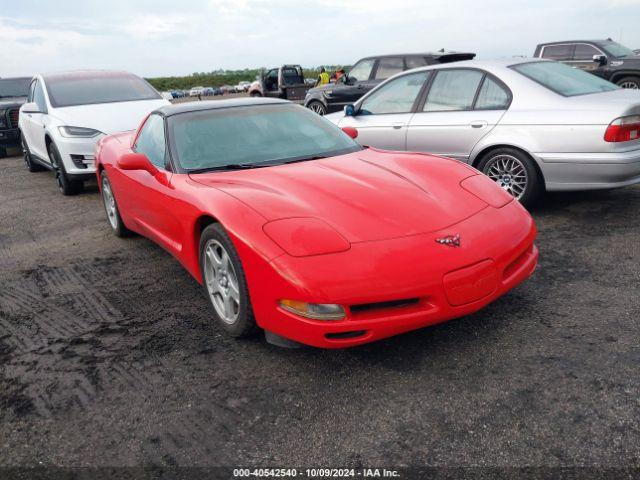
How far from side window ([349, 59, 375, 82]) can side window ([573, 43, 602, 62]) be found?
5.84 metres

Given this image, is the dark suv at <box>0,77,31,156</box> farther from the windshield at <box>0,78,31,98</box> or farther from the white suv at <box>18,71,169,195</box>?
the white suv at <box>18,71,169,195</box>

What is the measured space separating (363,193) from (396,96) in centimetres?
355

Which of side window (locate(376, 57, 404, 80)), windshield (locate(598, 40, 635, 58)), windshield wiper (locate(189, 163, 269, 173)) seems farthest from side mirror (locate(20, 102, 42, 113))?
windshield (locate(598, 40, 635, 58))

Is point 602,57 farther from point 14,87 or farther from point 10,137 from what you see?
point 14,87

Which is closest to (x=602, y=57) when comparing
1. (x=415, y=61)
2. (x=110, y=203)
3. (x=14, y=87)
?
(x=415, y=61)

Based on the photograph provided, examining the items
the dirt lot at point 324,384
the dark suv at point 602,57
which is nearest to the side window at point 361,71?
the dark suv at point 602,57

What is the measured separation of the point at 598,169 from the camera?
475 cm

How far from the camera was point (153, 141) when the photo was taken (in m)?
4.35

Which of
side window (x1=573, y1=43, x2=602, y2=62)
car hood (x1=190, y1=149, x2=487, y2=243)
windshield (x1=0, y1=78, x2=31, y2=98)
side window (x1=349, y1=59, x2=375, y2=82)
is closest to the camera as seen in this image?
car hood (x1=190, y1=149, x2=487, y2=243)

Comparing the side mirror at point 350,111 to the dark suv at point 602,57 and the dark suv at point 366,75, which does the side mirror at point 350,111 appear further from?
the dark suv at point 602,57

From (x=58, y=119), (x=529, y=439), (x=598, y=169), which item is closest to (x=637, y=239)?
(x=598, y=169)

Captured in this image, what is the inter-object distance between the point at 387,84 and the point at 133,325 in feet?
14.0

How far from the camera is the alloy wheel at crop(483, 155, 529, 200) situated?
5.22 meters

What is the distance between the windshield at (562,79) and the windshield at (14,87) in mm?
11961
